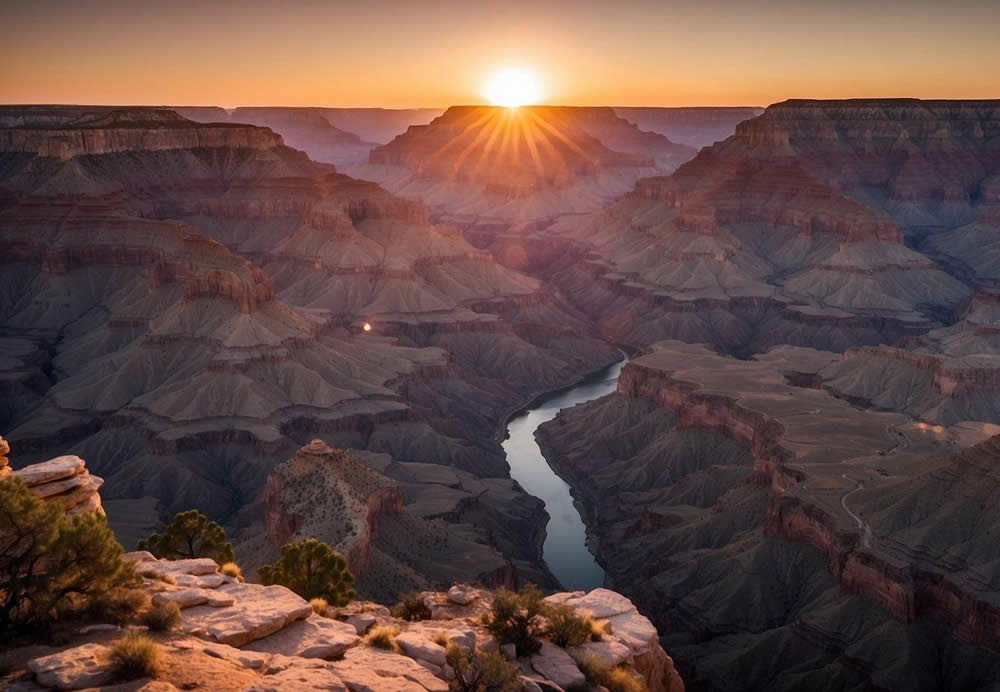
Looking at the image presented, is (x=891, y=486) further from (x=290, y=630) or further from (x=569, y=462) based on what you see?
(x=290, y=630)

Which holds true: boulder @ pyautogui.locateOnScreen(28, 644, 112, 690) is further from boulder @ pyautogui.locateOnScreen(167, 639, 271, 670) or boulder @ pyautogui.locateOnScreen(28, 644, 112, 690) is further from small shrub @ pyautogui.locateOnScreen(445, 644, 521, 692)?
small shrub @ pyautogui.locateOnScreen(445, 644, 521, 692)

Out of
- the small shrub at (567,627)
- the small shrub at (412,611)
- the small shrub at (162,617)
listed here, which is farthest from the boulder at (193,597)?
the small shrub at (567,627)

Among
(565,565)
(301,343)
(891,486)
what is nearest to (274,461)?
(301,343)

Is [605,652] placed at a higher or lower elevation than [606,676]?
lower

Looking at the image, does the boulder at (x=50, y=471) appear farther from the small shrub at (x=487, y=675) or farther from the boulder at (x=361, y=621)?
the small shrub at (x=487, y=675)

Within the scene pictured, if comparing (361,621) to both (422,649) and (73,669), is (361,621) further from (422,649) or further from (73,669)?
(73,669)

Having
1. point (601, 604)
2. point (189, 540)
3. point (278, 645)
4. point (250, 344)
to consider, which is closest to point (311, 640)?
point (278, 645)
